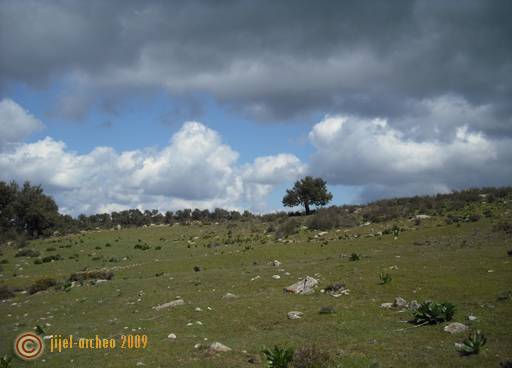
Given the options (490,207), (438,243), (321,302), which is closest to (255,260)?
(438,243)

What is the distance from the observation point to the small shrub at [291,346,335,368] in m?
10.2

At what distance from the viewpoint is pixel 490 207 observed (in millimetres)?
41062

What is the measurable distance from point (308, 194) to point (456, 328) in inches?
2144

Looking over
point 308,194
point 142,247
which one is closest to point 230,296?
point 142,247

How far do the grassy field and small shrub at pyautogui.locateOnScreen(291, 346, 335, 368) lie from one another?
444 mm

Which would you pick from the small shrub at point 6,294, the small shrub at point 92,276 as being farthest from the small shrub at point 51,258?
the small shrub at point 6,294

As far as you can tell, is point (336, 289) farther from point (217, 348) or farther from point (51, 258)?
point (51, 258)

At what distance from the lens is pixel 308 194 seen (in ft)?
219

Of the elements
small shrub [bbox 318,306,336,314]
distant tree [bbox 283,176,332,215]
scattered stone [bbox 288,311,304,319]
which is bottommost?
scattered stone [bbox 288,311,304,319]

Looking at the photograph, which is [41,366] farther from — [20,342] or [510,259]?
[510,259]

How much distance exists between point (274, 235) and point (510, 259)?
28.9 m

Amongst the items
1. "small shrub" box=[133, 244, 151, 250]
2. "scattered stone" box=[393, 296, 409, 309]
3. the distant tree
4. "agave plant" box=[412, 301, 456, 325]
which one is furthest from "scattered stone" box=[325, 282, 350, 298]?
the distant tree

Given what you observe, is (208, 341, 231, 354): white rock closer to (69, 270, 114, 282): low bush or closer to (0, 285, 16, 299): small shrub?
(69, 270, 114, 282): low bush

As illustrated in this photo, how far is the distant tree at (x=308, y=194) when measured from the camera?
66.4 meters
